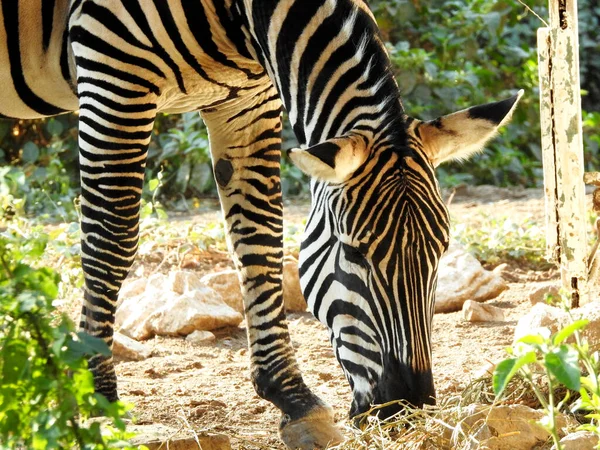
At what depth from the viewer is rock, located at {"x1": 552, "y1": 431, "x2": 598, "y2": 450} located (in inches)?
115

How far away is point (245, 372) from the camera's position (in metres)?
5.11

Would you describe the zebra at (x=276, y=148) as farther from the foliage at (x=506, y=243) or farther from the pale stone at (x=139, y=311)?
the foliage at (x=506, y=243)

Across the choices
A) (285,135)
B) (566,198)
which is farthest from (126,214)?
(285,135)

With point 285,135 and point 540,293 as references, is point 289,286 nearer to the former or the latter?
point 540,293

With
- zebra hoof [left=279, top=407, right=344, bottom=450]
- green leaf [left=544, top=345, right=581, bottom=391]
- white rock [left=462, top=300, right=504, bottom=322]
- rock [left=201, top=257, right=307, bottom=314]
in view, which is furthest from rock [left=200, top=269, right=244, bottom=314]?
green leaf [left=544, top=345, right=581, bottom=391]

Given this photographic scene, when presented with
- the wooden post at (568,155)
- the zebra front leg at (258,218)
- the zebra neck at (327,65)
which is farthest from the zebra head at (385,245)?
the wooden post at (568,155)

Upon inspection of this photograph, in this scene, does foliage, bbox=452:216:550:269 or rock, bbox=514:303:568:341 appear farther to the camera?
foliage, bbox=452:216:550:269

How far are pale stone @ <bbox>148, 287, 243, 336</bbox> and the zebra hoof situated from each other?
5.93ft

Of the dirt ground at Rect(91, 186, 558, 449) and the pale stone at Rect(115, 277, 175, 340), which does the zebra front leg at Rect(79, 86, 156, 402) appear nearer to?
the dirt ground at Rect(91, 186, 558, 449)

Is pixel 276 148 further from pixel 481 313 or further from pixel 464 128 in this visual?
pixel 481 313

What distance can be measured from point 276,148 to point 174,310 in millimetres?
1676

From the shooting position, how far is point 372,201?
3.21 meters

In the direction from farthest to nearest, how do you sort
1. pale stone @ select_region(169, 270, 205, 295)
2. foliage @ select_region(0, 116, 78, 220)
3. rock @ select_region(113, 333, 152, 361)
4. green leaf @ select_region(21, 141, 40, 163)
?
1. green leaf @ select_region(21, 141, 40, 163)
2. foliage @ select_region(0, 116, 78, 220)
3. pale stone @ select_region(169, 270, 205, 295)
4. rock @ select_region(113, 333, 152, 361)

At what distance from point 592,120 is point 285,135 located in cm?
393
